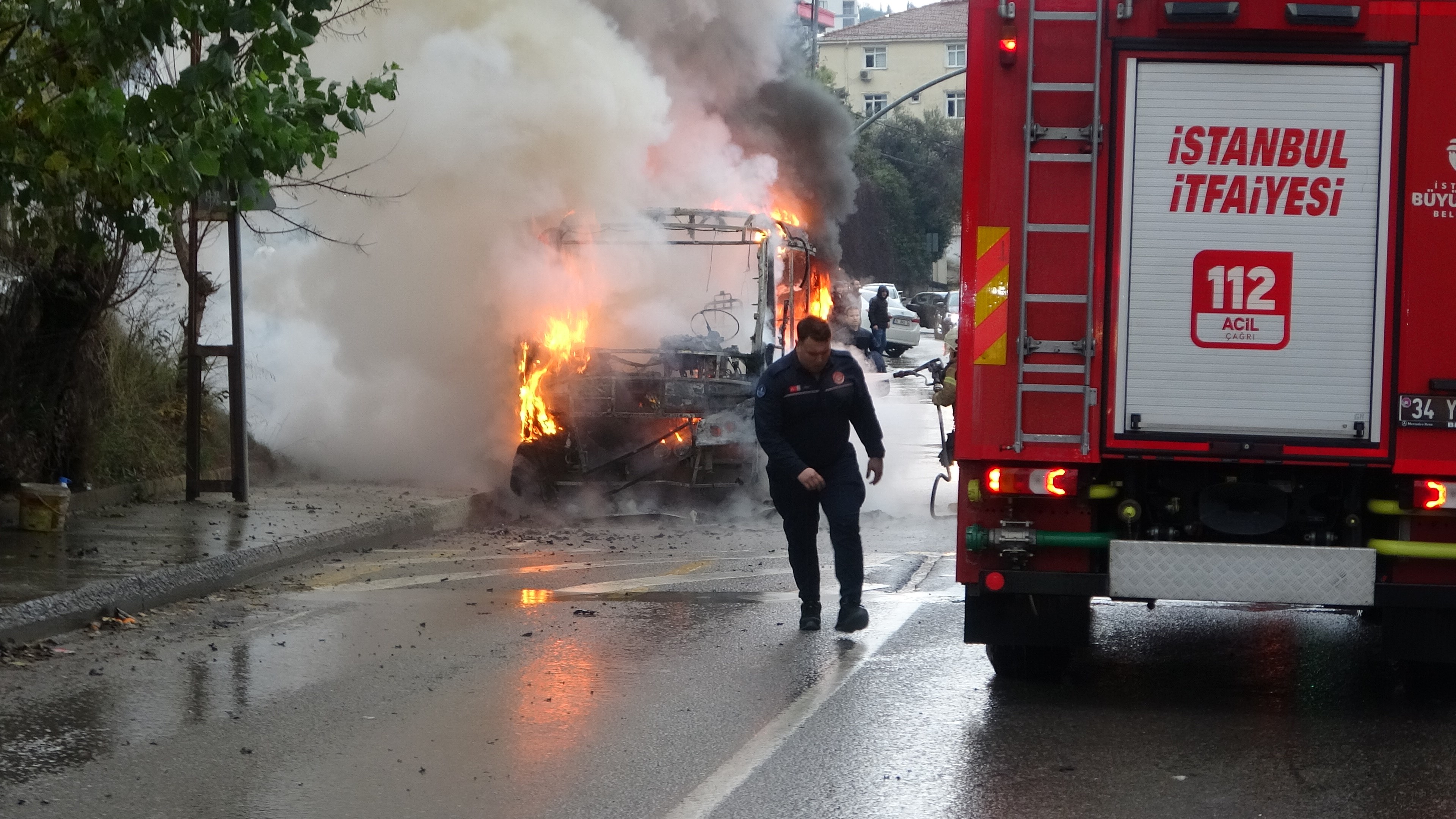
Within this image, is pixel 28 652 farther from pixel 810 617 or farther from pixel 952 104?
pixel 952 104

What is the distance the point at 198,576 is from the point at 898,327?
28.7 m

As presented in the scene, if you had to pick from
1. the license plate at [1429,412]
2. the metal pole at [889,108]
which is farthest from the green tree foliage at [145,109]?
the metal pole at [889,108]

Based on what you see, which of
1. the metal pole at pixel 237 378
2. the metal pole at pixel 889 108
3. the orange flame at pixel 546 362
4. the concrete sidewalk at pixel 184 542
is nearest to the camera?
the concrete sidewalk at pixel 184 542

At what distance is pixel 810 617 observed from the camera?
27.0 feet

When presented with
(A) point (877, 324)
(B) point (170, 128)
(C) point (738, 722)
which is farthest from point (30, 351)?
(A) point (877, 324)

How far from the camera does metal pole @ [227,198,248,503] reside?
1247cm

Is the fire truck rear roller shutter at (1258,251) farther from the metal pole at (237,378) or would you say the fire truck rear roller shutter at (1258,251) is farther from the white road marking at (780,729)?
the metal pole at (237,378)

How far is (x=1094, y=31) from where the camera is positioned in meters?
6.28

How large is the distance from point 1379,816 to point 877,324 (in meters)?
29.1

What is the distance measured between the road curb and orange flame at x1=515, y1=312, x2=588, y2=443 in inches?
39.5

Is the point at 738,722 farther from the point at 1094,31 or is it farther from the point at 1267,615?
the point at 1267,615

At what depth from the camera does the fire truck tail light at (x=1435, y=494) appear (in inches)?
239

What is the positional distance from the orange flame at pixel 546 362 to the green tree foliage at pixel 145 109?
461 centimetres

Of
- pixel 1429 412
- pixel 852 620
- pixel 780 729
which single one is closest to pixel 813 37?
pixel 852 620
